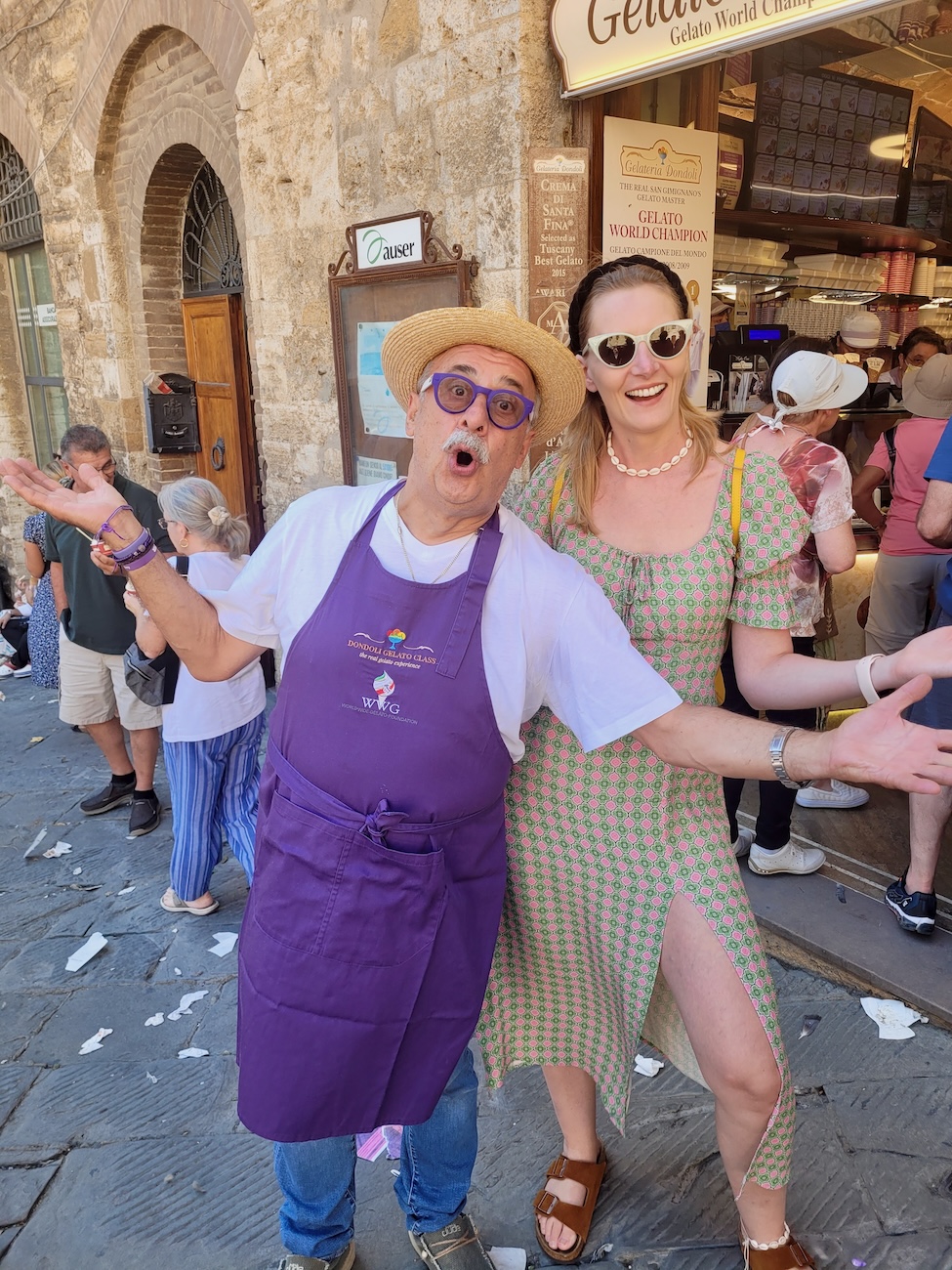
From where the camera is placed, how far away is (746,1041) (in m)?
1.73

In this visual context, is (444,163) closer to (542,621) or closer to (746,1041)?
(542,621)

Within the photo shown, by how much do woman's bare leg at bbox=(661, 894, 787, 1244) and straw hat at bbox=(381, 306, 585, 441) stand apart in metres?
1.01

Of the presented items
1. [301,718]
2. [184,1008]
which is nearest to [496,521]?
[301,718]

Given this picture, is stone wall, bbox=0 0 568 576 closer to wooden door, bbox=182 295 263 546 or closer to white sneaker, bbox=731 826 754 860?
wooden door, bbox=182 295 263 546

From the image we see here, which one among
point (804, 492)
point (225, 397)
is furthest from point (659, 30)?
point (225, 397)

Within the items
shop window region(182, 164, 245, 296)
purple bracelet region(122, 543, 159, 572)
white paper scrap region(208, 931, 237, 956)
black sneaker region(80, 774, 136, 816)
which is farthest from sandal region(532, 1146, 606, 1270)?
shop window region(182, 164, 245, 296)

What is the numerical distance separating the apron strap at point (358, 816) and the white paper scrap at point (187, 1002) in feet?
6.30

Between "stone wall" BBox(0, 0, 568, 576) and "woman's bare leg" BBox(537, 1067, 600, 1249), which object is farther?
"stone wall" BBox(0, 0, 568, 576)

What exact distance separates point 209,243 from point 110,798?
13.6 feet

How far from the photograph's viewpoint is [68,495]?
1.77 m

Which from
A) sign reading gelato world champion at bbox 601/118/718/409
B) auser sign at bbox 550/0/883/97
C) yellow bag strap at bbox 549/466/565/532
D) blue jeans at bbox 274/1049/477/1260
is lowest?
blue jeans at bbox 274/1049/477/1260

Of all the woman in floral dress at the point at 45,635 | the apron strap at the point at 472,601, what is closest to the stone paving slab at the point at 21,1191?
the apron strap at the point at 472,601

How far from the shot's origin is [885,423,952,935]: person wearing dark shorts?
2920 millimetres

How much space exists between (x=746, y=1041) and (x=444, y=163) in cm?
351
